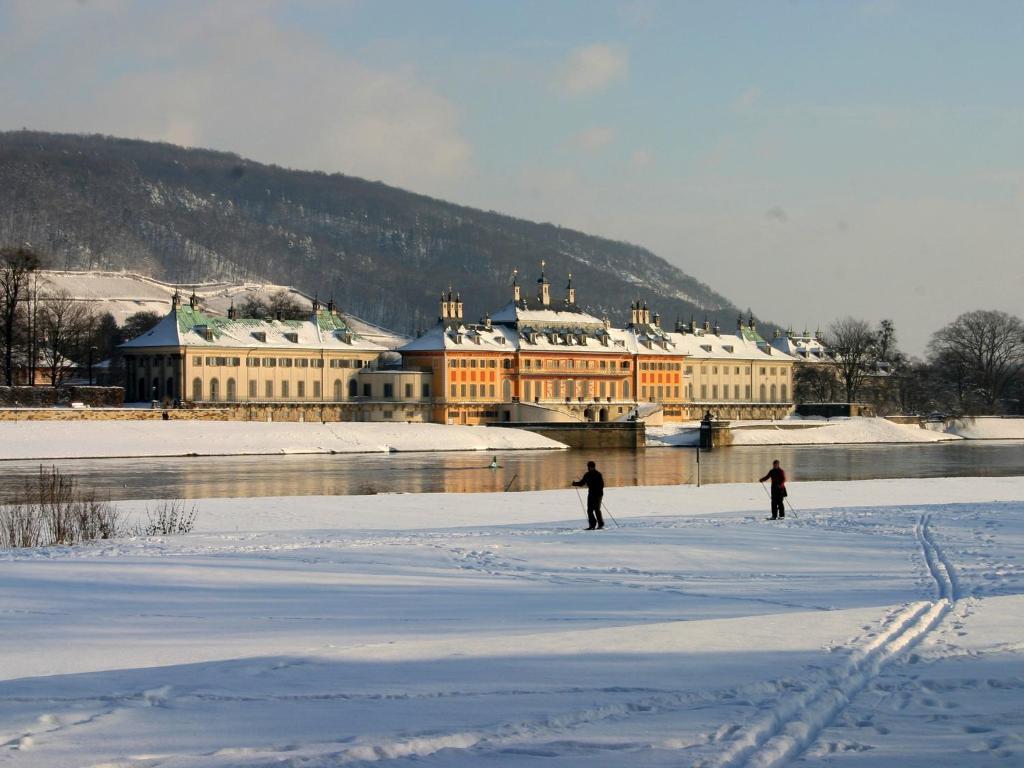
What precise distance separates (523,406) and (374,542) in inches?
2985

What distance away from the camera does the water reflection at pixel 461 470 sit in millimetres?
44188

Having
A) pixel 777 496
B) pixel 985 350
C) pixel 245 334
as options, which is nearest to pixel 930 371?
pixel 985 350

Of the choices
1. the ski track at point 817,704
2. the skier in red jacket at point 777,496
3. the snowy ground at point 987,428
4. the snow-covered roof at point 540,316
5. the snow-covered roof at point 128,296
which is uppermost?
the snow-covered roof at point 128,296

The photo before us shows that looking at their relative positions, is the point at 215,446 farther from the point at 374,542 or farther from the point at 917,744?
the point at 917,744

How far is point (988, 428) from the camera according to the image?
4060 inches

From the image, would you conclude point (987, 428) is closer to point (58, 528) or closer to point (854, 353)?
point (854, 353)

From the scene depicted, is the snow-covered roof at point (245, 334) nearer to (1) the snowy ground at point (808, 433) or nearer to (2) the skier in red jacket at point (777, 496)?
(1) the snowy ground at point (808, 433)

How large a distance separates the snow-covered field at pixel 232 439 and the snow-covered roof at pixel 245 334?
17.4 meters

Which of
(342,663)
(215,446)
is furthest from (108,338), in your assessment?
(342,663)

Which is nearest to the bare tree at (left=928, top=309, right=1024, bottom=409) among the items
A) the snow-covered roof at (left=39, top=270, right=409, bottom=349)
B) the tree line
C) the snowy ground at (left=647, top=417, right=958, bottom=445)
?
the tree line

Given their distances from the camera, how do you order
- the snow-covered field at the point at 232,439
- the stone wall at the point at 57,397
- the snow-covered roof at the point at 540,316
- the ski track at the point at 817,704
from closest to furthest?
the ski track at the point at 817,704
the snow-covered field at the point at 232,439
the stone wall at the point at 57,397
the snow-covered roof at the point at 540,316

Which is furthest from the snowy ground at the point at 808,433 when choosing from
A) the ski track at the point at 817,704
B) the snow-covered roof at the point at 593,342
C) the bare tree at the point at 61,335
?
the ski track at the point at 817,704

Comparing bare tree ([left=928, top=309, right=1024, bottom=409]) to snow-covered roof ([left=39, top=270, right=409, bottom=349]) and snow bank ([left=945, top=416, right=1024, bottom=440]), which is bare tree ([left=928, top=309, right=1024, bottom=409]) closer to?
snow bank ([left=945, top=416, right=1024, bottom=440])

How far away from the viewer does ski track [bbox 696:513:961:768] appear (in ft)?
28.7
